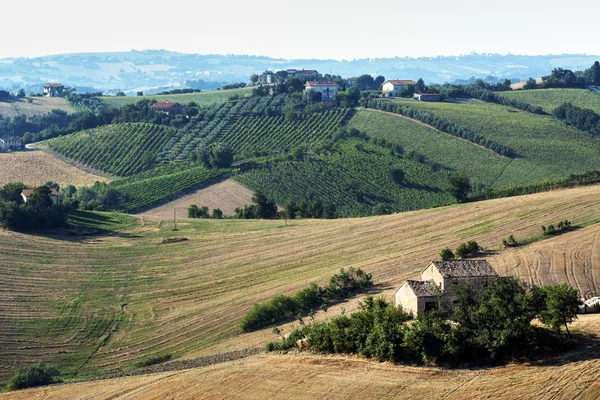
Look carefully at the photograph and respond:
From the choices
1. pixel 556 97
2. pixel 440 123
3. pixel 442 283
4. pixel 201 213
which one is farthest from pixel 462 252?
pixel 556 97

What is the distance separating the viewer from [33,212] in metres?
97.2

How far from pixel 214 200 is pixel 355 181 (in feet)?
72.7

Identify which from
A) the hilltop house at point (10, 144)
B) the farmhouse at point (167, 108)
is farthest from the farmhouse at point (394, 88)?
the hilltop house at point (10, 144)

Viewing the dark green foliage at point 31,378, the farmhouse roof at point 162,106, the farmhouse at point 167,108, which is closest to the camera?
the dark green foliage at point 31,378

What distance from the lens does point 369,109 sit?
16700 cm

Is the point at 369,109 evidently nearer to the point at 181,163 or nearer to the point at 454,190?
the point at 181,163

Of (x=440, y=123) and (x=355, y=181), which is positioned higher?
(x=440, y=123)

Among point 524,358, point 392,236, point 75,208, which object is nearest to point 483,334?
point 524,358

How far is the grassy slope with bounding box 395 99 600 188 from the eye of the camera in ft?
426

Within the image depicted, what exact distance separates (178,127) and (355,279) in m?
109

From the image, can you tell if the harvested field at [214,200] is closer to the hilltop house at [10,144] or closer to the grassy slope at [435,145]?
the grassy slope at [435,145]

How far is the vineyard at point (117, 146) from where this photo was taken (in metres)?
152

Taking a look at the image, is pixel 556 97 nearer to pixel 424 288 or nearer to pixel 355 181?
pixel 355 181

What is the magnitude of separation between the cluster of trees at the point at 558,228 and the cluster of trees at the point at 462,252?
7.79m
